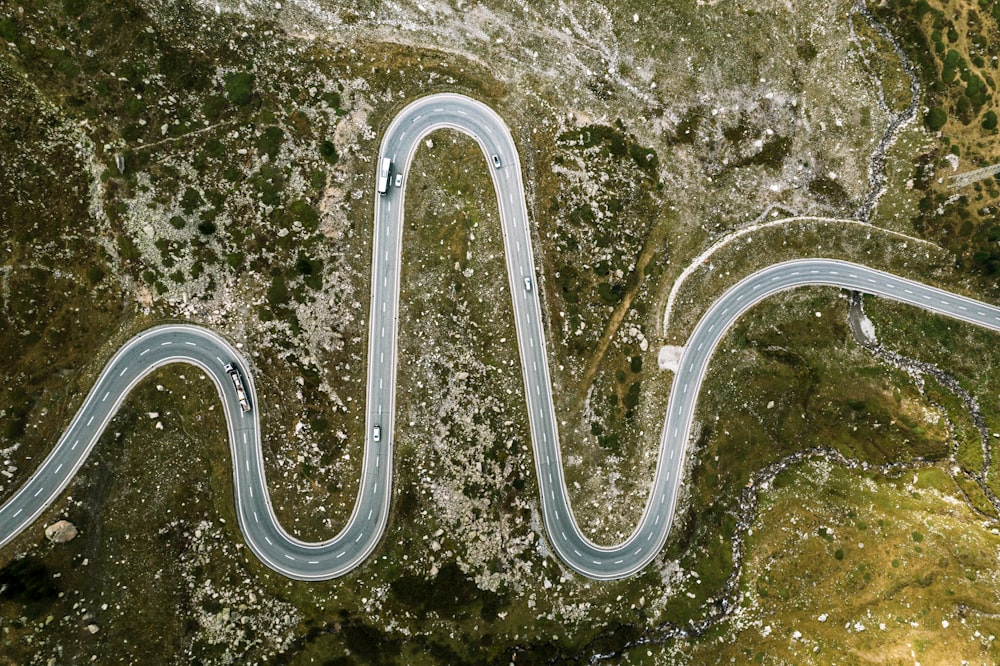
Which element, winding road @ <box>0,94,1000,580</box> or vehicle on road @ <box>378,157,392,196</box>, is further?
vehicle on road @ <box>378,157,392,196</box>

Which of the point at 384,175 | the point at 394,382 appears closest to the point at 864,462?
the point at 394,382

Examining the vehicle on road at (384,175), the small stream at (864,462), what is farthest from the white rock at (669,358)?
the vehicle on road at (384,175)

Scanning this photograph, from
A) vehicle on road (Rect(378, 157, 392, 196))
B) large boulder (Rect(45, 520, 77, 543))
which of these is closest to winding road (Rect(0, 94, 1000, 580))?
vehicle on road (Rect(378, 157, 392, 196))

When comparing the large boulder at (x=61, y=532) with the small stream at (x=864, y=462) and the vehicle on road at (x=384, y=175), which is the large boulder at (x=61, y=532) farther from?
the small stream at (x=864, y=462)

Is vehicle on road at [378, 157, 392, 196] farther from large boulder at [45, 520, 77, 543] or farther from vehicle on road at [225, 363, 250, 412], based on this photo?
large boulder at [45, 520, 77, 543]

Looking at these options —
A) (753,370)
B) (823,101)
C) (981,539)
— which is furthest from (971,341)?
(823,101)

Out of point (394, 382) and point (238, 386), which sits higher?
point (394, 382)

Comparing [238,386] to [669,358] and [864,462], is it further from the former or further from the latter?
[864,462]

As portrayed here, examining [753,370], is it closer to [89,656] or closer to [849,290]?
[849,290]
